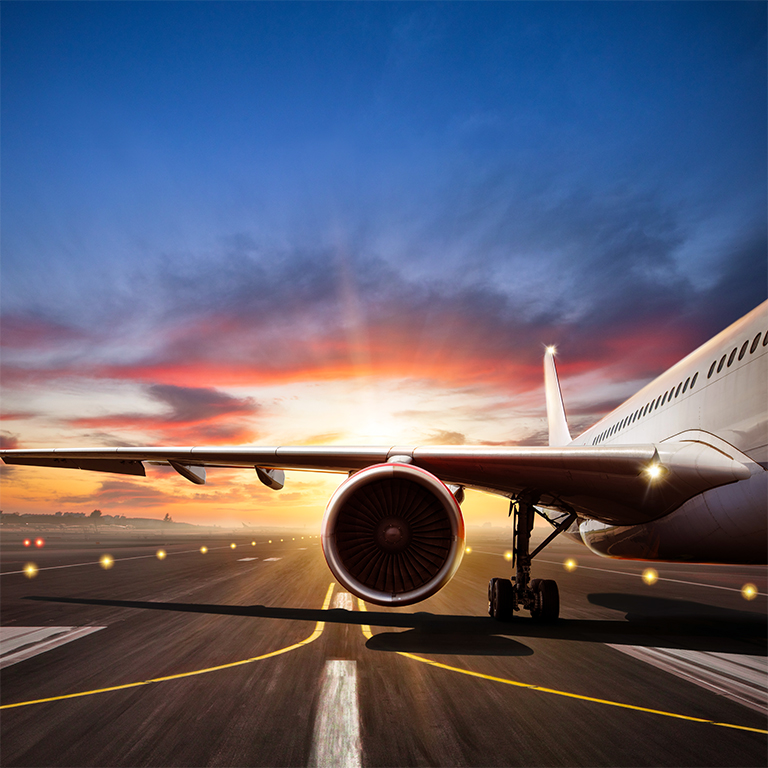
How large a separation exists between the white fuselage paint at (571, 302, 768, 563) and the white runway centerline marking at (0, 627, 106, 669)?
1045cm

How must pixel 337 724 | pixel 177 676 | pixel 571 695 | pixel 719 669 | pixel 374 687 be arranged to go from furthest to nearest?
pixel 719 669 → pixel 177 676 → pixel 374 687 → pixel 571 695 → pixel 337 724

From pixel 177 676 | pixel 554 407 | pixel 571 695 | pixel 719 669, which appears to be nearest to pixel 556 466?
pixel 571 695

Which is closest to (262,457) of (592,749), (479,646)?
(479,646)

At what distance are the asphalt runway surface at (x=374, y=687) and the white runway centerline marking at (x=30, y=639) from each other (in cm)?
6

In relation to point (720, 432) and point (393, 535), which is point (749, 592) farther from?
point (393, 535)

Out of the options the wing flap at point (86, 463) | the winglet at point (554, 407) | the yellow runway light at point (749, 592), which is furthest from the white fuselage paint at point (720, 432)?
the wing flap at point (86, 463)

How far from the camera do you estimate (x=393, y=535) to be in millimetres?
6855

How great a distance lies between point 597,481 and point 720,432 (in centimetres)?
188

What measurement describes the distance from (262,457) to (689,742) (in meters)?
7.18

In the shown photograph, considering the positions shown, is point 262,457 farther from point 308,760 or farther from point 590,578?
point 590,578

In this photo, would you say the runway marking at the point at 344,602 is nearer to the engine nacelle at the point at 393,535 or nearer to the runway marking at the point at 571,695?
the runway marking at the point at 571,695

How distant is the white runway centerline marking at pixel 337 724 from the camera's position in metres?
4.25

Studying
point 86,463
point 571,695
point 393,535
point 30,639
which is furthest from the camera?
point 86,463

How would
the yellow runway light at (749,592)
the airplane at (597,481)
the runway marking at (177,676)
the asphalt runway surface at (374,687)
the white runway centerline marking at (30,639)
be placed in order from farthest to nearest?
1. the yellow runway light at (749,592)
2. the white runway centerline marking at (30,639)
3. the airplane at (597,481)
4. the runway marking at (177,676)
5. the asphalt runway surface at (374,687)
